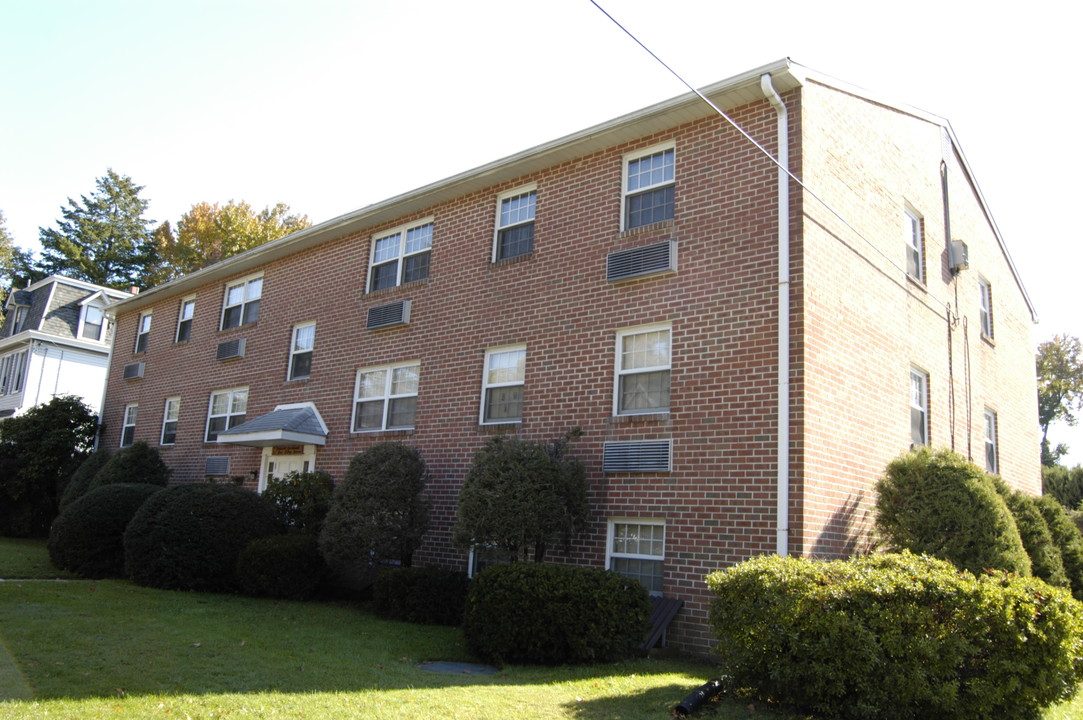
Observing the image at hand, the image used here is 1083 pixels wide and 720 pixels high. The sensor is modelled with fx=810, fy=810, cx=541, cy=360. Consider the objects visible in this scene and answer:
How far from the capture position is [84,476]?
21375mm

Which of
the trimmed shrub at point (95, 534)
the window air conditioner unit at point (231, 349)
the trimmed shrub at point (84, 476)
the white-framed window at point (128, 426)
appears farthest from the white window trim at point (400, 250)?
the white-framed window at point (128, 426)

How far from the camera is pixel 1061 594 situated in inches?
270

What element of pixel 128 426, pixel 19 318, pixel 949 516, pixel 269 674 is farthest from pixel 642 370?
pixel 19 318

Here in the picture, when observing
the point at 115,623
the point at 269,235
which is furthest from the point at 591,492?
the point at 269,235

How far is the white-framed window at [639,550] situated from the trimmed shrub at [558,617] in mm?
1387

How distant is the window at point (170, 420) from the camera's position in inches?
841

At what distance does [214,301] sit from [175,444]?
386 cm

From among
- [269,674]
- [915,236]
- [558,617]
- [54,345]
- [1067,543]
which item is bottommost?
[269,674]

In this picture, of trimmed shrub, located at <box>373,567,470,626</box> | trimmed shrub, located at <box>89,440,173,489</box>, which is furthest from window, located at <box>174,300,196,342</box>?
trimmed shrub, located at <box>373,567,470,626</box>

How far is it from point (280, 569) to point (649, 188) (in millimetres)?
8392

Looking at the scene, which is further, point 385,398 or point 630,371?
point 385,398

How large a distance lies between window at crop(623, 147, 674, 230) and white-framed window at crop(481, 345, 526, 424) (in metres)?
2.88

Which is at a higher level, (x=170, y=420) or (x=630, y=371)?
(x=630, y=371)

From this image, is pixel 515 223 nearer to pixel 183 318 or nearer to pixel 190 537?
pixel 190 537
